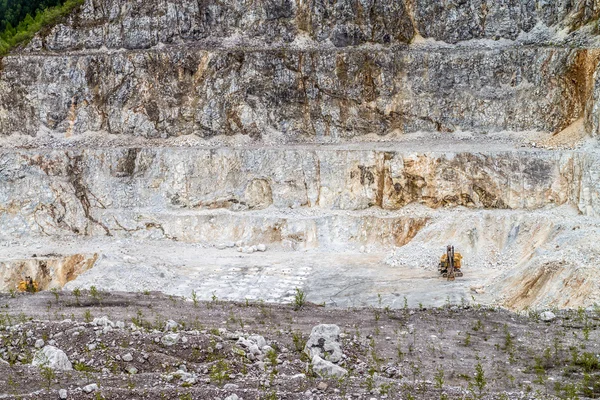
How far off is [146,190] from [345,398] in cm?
2280

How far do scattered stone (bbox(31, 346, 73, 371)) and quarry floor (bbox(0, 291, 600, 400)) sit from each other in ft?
0.92

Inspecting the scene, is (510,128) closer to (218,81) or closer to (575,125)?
(575,125)

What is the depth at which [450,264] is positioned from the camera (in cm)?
2489

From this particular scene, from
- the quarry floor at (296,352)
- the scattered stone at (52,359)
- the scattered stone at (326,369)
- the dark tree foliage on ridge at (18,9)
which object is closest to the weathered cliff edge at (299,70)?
the dark tree foliage on ridge at (18,9)

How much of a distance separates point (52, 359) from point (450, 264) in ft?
51.1

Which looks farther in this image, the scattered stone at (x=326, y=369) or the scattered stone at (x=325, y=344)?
the scattered stone at (x=325, y=344)

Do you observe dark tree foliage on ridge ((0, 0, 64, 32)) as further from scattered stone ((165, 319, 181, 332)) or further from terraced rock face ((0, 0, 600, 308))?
scattered stone ((165, 319, 181, 332))

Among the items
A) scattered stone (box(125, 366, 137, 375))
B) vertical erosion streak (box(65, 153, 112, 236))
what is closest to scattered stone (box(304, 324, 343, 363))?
scattered stone (box(125, 366, 137, 375))

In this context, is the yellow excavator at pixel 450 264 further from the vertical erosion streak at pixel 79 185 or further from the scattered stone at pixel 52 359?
the vertical erosion streak at pixel 79 185

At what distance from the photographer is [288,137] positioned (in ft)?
112

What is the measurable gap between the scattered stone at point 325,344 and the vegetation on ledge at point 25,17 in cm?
2854

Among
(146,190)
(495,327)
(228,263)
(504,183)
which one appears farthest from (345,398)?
(146,190)

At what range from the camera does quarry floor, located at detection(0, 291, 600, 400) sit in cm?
1227

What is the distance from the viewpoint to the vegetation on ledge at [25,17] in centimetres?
3681
